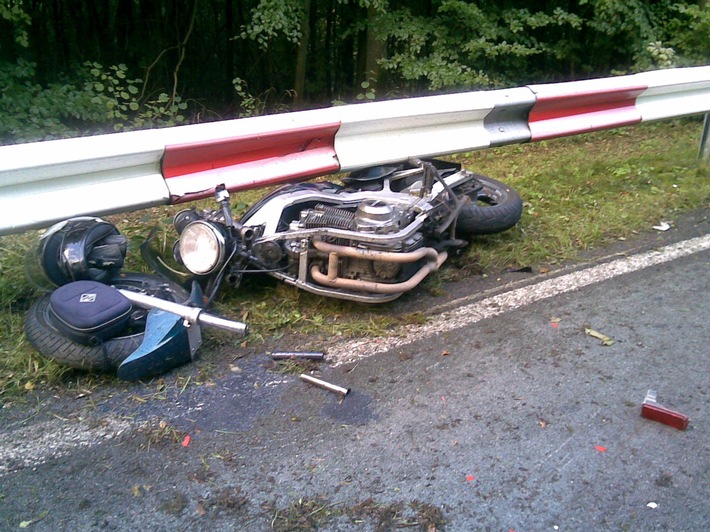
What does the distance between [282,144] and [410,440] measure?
6.94 feet

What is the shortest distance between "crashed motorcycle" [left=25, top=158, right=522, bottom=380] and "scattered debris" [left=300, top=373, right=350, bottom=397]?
35 centimetres

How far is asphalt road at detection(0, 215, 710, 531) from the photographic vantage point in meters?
2.12

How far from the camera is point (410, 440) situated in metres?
2.46

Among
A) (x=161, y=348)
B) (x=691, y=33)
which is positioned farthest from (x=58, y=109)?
(x=691, y=33)

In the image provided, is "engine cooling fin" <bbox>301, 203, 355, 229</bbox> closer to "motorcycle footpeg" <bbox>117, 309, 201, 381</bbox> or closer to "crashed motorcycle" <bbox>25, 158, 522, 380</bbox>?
"crashed motorcycle" <bbox>25, 158, 522, 380</bbox>

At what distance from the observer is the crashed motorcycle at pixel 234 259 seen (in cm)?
284

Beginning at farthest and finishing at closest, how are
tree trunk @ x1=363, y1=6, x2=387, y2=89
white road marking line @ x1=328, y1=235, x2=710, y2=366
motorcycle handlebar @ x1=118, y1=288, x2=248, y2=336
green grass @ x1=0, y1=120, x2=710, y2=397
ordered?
tree trunk @ x1=363, y1=6, x2=387, y2=89
green grass @ x1=0, y1=120, x2=710, y2=397
white road marking line @ x1=328, y1=235, x2=710, y2=366
motorcycle handlebar @ x1=118, y1=288, x2=248, y2=336

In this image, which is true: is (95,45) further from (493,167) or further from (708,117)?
(708,117)

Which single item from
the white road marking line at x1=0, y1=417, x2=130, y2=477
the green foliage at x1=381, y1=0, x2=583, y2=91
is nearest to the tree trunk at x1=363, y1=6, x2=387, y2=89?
the green foliage at x1=381, y1=0, x2=583, y2=91

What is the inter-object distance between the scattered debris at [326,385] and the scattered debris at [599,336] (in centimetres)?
122

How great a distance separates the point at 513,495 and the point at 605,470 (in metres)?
0.35

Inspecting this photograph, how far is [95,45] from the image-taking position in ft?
33.1

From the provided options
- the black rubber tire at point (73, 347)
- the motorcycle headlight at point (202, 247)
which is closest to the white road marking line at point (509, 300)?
the motorcycle headlight at point (202, 247)

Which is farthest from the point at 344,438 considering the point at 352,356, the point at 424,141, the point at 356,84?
the point at 356,84
